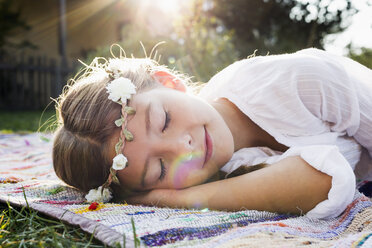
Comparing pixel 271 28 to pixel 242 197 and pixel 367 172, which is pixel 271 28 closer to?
pixel 367 172

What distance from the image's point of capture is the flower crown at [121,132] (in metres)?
1.54

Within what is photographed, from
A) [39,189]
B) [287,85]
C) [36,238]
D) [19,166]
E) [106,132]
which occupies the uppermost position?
[287,85]

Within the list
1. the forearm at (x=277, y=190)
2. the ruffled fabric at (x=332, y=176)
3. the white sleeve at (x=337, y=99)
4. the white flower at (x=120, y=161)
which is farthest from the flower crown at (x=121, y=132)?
the white sleeve at (x=337, y=99)

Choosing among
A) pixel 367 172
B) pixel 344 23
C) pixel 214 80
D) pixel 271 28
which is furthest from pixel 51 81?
pixel 367 172

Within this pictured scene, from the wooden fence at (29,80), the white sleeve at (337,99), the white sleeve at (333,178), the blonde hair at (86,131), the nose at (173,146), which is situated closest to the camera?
the white sleeve at (333,178)

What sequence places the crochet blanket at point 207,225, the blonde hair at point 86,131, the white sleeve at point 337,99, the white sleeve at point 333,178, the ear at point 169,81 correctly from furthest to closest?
the ear at point 169,81 < the white sleeve at point 337,99 < the blonde hair at point 86,131 < the white sleeve at point 333,178 < the crochet blanket at point 207,225

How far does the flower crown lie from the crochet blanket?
3.7 inches

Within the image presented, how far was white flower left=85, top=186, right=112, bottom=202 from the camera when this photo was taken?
163 cm

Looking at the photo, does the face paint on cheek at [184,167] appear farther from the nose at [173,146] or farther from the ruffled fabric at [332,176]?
the ruffled fabric at [332,176]

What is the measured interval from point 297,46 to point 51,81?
6638mm

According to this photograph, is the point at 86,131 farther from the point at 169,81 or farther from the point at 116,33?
the point at 116,33

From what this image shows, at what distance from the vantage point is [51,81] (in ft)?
33.9

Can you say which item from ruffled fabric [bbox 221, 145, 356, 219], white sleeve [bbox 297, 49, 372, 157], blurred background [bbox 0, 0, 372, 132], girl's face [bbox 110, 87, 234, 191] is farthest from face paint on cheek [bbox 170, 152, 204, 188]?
blurred background [bbox 0, 0, 372, 132]

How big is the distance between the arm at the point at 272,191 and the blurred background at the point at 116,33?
15.6ft
